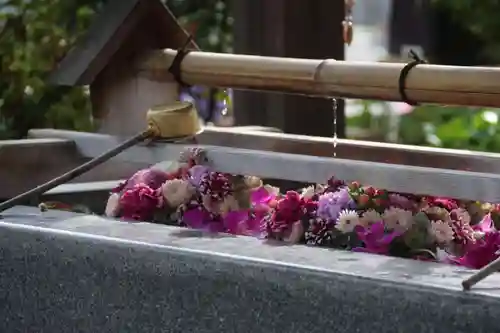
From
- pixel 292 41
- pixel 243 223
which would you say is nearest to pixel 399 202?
pixel 243 223

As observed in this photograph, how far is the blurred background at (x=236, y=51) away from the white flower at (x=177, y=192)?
2.89 feet

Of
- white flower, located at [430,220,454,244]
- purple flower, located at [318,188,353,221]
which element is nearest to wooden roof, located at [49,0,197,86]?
purple flower, located at [318,188,353,221]

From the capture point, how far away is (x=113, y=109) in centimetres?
322

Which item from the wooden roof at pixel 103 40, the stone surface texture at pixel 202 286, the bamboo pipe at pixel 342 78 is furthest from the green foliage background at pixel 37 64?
the stone surface texture at pixel 202 286

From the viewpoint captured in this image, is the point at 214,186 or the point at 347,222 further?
the point at 214,186

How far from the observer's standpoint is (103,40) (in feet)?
9.91

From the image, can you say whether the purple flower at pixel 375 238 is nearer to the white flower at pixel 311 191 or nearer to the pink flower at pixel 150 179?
the white flower at pixel 311 191

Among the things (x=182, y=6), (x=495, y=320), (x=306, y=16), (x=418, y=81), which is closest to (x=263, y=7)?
(x=306, y=16)

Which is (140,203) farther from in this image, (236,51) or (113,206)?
(236,51)

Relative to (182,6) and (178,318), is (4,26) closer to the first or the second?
(182,6)

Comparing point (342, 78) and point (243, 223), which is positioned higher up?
point (342, 78)

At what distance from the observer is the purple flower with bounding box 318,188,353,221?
2295 millimetres

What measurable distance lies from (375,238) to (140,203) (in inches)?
26.0

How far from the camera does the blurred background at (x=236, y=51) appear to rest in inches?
165
